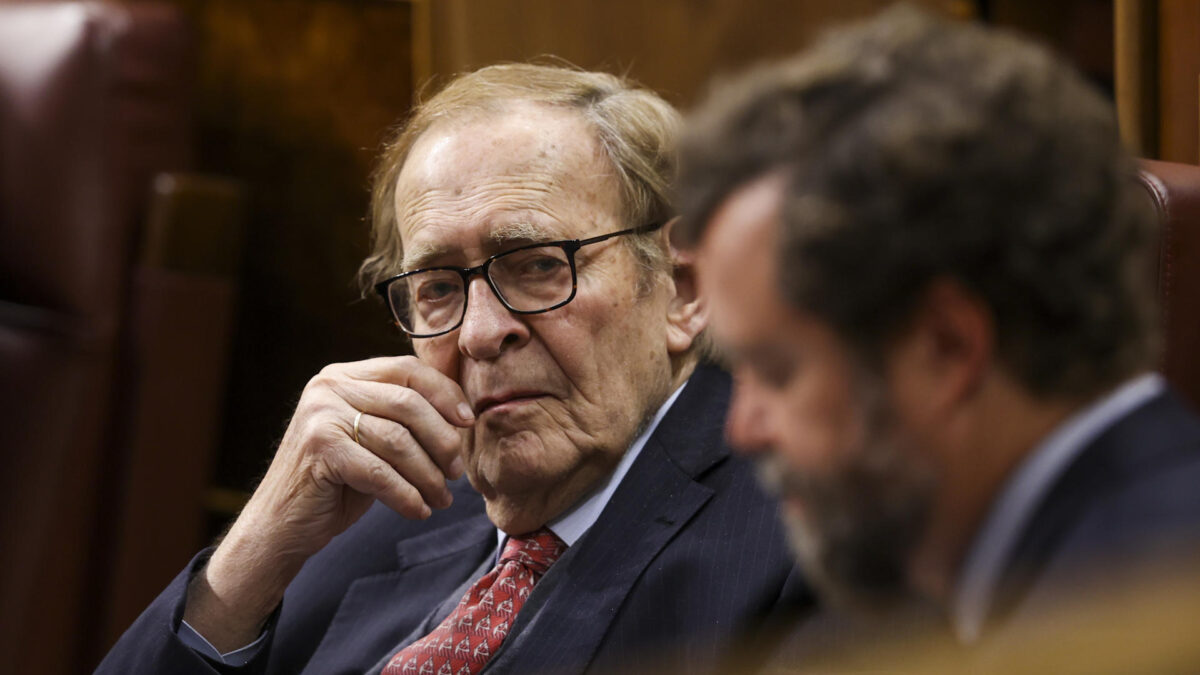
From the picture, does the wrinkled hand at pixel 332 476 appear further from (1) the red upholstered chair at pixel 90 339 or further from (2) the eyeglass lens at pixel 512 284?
(1) the red upholstered chair at pixel 90 339

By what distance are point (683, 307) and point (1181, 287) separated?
524 millimetres

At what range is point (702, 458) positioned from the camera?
1.35 meters

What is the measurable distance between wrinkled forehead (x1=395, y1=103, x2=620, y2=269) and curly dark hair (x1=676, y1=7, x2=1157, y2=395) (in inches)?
29.5

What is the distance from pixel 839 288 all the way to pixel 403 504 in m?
0.85

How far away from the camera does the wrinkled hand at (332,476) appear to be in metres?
1.35

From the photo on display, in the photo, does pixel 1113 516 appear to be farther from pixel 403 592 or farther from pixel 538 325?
pixel 403 592

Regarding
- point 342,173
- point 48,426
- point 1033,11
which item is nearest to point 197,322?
point 48,426

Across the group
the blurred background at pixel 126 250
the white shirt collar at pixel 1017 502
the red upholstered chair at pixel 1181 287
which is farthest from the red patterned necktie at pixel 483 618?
the blurred background at pixel 126 250

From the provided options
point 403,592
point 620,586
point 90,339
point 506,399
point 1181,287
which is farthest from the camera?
point 90,339

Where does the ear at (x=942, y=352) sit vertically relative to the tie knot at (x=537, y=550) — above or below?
above

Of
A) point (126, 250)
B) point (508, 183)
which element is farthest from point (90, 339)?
point (508, 183)

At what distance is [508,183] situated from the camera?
1.40m

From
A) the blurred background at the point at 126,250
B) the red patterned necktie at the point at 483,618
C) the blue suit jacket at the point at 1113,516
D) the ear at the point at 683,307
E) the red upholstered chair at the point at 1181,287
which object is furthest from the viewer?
the blurred background at the point at 126,250

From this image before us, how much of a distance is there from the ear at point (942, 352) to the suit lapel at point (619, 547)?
2.31 ft
